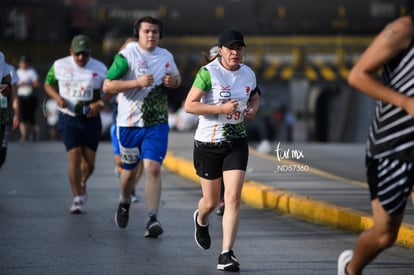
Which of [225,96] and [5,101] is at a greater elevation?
[225,96]

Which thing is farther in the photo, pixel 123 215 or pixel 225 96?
pixel 123 215

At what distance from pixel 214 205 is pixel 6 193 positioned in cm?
642

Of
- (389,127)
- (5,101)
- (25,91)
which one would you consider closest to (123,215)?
(5,101)

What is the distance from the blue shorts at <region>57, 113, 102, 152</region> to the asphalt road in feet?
2.45

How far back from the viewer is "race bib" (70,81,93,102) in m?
12.7

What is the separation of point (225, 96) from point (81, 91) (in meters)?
3.90

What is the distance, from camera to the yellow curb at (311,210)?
1075cm

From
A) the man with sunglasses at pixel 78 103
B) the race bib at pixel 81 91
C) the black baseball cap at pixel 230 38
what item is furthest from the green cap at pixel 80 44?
A: the black baseball cap at pixel 230 38

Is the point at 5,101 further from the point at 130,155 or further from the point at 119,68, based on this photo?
the point at 130,155

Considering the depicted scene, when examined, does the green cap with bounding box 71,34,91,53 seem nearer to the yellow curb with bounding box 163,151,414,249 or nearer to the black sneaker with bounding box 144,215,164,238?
the yellow curb with bounding box 163,151,414,249

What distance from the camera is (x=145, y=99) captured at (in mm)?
10953

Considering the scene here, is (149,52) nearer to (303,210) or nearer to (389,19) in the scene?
(303,210)

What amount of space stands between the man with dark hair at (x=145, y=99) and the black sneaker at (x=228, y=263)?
1992 millimetres

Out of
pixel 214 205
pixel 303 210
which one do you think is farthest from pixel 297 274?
pixel 303 210
